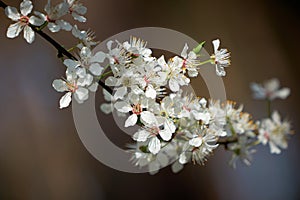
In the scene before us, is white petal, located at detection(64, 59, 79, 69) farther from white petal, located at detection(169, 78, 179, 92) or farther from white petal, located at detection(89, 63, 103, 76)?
white petal, located at detection(169, 78, 179, 92)

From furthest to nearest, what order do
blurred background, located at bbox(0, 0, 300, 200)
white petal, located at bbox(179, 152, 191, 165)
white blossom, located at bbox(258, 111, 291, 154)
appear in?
blurred background, located at bbox(0, 0, 300, 200) → white blossom, located at bbox(258, 111, 291, 154) → white petal, located at bbox(179, 152, 191, 165)

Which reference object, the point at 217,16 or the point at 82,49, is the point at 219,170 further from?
the point at 82,49

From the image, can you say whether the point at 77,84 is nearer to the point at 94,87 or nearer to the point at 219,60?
the point at 94,87

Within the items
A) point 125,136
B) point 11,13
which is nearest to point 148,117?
point 11,13

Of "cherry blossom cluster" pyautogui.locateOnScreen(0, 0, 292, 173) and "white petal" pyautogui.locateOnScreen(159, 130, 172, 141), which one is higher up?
"cherry blossom cluster" pyautogui.locateOnScreen(0, 0, 292, 173)

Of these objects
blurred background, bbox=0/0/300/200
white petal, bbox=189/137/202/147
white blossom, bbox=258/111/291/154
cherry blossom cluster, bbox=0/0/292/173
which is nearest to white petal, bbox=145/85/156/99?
cherry blossom cluster, bbox=0/0/292/173

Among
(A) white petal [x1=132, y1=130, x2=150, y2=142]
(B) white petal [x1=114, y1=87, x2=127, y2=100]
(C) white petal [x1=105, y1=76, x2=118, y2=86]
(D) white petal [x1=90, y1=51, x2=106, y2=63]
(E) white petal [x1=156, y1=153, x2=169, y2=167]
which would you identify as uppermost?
(D) white petal [x1=90, y1=51, x2=106, y2=63]

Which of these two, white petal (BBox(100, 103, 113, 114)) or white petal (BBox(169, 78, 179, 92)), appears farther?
white petal (BBox(100, 103, 113, 114))
